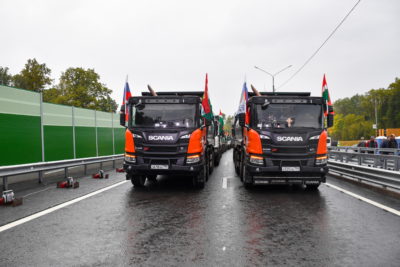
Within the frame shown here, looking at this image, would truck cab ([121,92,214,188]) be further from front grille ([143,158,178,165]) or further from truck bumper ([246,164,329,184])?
truck bumper ([246,164,329,184])

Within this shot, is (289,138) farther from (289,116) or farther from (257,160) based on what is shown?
(257,160)

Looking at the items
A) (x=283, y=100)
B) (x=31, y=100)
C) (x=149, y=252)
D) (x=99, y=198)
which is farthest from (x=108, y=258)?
(x=31, y=100)

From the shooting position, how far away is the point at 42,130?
38.1 feet

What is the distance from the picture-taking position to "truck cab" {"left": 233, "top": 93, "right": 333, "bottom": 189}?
8.64 meters

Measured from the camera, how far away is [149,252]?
4211 mm

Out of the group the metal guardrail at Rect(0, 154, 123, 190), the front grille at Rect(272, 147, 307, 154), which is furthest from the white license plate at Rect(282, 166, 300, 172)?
the metal guardrail at Rect(0, 154, 123, 190)

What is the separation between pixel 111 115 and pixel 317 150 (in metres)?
13.1

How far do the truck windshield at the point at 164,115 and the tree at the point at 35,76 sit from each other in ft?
192

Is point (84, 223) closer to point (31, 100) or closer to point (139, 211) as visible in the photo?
point (139, 211)

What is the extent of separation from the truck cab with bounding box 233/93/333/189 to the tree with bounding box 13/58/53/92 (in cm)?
6059

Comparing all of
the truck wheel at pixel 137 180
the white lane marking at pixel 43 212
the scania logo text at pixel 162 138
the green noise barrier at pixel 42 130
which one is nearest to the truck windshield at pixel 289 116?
the scania logo text at pixel 162 138

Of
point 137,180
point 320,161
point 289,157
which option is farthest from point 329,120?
point 137,180

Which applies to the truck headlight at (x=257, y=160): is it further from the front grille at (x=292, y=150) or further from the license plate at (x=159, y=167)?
the license plate at (x=159, y=167)

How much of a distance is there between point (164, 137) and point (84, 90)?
43.9m
